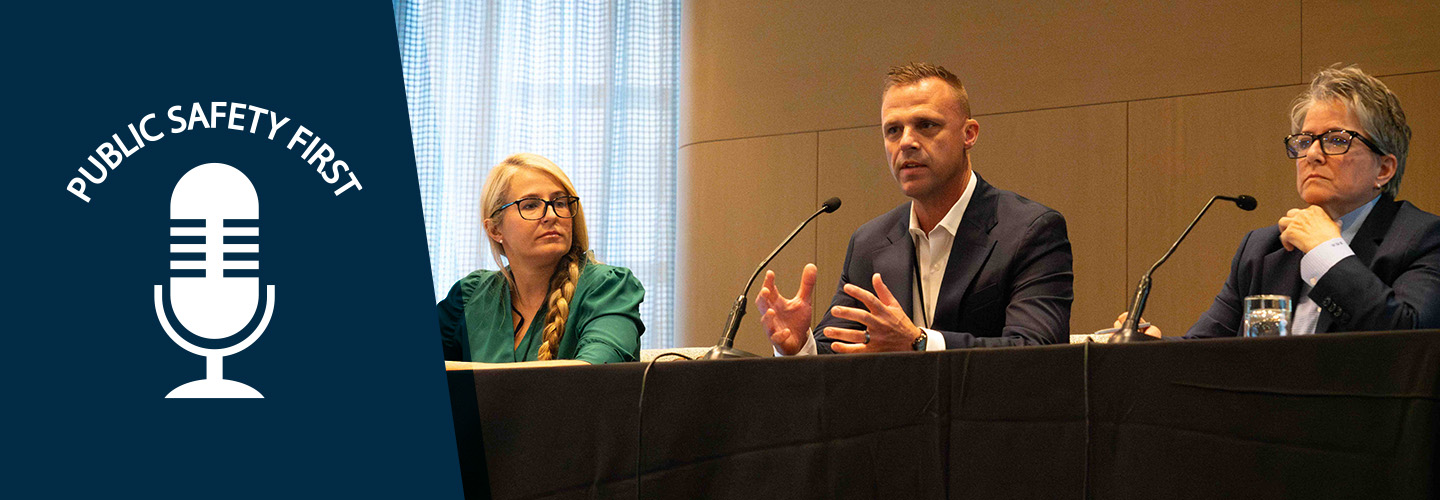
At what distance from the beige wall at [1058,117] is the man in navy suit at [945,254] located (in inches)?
52.9

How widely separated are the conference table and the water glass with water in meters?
0.63

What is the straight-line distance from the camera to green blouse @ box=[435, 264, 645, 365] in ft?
7.44

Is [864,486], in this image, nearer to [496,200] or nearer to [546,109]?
[496,200]

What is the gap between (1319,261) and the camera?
195cm

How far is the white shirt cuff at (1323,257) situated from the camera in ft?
6.35

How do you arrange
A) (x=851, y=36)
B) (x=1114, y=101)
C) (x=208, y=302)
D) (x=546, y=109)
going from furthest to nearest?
(x=546, y=109), (x=851, y=36), (x=1114, y=101), (x=208, y=302)

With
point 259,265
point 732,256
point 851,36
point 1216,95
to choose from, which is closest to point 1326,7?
point 1216,95

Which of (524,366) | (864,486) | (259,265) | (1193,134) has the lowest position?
(864,486)

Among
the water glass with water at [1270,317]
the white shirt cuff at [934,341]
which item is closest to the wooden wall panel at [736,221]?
the white shirt cuff at [934,341]

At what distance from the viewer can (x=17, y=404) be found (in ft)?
4.80

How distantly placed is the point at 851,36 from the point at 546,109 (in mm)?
1457

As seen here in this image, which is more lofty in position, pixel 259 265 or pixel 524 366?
pixel 259 265

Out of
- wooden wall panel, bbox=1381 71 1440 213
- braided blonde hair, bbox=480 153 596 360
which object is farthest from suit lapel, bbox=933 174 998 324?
wooden wall panel, bbox=1381 71 1440 213

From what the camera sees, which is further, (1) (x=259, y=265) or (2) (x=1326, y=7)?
(2) (x=1326, y=7)
